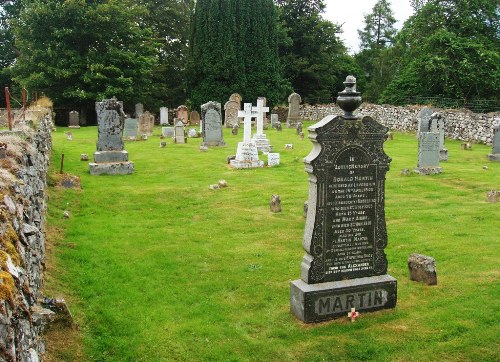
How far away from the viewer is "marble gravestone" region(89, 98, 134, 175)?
52.3ft

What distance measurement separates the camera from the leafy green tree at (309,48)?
48.4 meters

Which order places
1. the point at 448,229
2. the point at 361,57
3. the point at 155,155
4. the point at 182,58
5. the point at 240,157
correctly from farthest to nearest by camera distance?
the point at 361,57, the point at 182,58, the point at 155,155, the point at 240,157, the point at 448,229

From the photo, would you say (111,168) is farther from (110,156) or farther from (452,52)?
(452,52)

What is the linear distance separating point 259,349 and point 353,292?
1541 millimetres

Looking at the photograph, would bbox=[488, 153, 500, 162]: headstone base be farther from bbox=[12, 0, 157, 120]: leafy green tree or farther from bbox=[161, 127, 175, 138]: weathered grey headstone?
bbox=[12, 0, 157, 120]: leafy green tree

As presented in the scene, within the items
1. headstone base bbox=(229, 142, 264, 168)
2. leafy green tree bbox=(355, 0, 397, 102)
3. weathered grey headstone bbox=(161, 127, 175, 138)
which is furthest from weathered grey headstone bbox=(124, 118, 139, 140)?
leafy green tree bbox=(355, 0, 397, 102)

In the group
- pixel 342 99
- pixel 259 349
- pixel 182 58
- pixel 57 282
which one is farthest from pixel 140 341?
pixel 182 58

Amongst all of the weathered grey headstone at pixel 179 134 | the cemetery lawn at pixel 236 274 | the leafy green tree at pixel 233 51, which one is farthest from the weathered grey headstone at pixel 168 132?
the leafy green tree at pixel 233 51

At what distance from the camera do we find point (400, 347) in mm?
5570

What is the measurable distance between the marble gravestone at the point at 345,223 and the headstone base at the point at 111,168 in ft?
35.7

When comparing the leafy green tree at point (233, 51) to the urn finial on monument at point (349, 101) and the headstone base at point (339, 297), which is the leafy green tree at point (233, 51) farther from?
the headstone base at point (339, 297)

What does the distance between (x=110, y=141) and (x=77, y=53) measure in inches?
894

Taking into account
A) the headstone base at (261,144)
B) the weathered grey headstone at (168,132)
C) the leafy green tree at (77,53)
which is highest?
the leafy green tree at (77,53)

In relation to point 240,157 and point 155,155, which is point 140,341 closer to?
point 240,157
